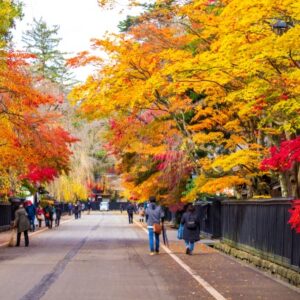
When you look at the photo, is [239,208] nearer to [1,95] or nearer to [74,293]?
[1,95]

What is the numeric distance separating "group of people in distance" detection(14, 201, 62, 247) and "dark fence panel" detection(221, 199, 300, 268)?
7.60m

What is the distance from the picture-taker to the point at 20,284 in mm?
12797

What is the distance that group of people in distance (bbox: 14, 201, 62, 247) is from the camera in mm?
24250

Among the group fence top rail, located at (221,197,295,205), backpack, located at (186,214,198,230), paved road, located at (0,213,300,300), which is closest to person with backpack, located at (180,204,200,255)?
backpack, located at (186,214,198,230)

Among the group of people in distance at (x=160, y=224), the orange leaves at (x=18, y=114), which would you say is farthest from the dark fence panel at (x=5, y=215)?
the group of people in distance at (x=160, y=224)

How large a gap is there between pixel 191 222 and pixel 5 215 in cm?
2271

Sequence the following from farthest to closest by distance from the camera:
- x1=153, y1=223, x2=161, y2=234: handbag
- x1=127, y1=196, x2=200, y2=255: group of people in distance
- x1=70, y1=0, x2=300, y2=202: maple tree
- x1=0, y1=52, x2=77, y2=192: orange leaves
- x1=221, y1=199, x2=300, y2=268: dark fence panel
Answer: x1=0, y1=52, x2=77, y2=192: orange leaves → x1=127, y1=196, x2=200, y2=255: group of people in distance → x1=153, y1=223, x2=161, y2=234: handbag → x1=221, y1=199, x2=300, y2=268: dark fence panel → x1=70, y1=0, x2=300, y2=202: maple tree

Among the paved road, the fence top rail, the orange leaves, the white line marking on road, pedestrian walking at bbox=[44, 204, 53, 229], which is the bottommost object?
the paved road

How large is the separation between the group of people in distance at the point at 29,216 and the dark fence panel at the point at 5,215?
173 cm

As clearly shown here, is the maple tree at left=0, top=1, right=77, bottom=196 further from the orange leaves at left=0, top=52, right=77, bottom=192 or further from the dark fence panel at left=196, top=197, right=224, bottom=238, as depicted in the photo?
the dark fence panel at left=196, top=197, right=224, bottom=238

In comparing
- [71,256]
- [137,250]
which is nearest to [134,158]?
[137,250]

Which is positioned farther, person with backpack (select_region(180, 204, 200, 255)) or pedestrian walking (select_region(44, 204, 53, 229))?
pedestrian walking (select_region(44, 204, 53, 229))

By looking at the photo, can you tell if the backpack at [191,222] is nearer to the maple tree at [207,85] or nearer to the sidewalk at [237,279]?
the sidewalk at [237,279]

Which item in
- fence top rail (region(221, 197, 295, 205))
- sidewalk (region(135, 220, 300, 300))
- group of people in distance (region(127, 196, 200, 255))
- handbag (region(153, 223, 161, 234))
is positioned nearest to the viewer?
sidewalk (region(135, 220, 300, 300))
